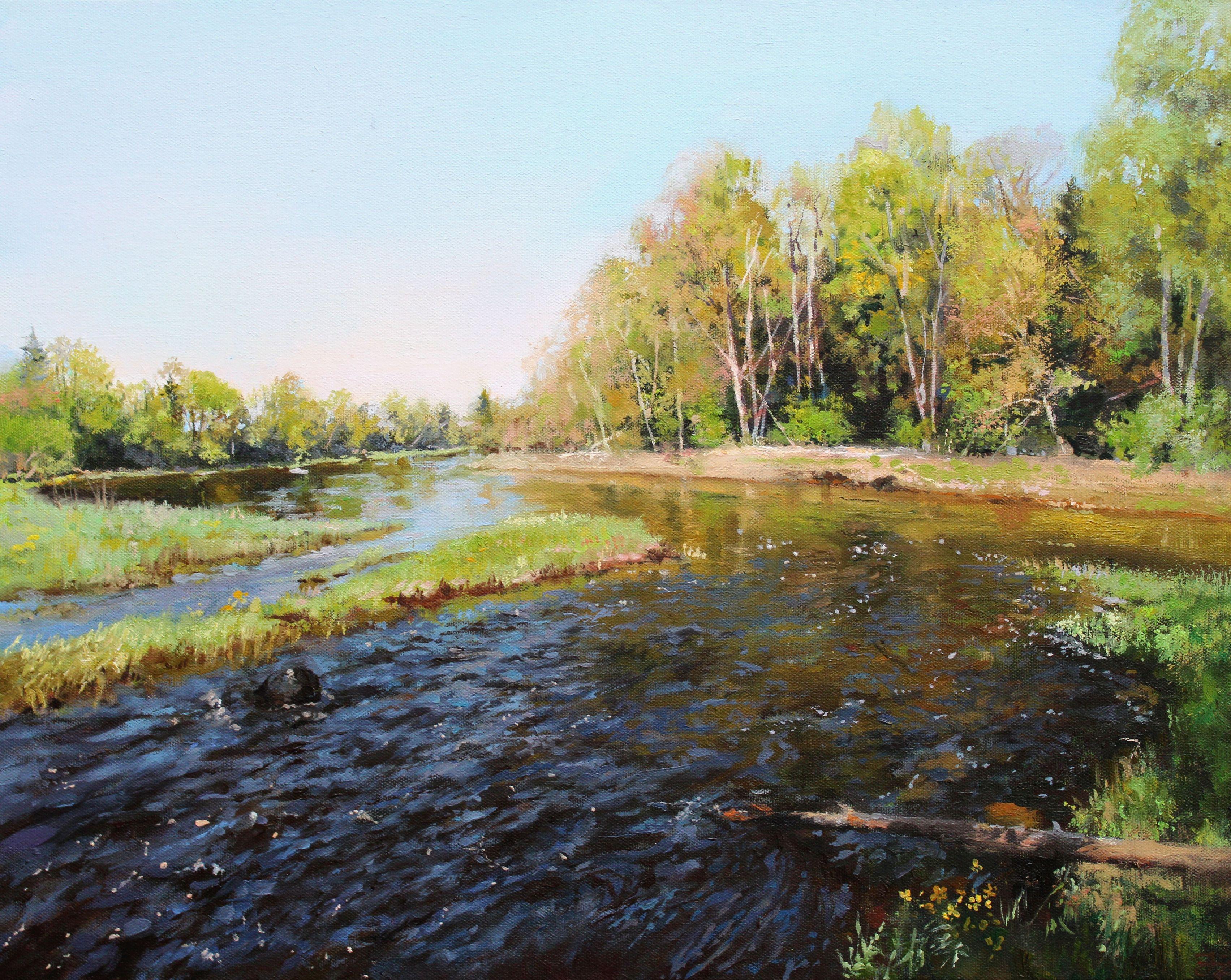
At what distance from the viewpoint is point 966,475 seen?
34.8 metres

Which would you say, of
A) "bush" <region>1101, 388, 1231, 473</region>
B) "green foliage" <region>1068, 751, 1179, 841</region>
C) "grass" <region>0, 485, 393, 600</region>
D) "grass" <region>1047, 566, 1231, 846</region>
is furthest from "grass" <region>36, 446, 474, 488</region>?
"bush" <region>1101, 388, 1231, 473</region>

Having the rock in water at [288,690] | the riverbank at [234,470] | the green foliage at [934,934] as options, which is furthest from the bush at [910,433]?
the riverbank at [234,470]

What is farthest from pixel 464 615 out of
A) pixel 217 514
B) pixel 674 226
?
pixel 674 226

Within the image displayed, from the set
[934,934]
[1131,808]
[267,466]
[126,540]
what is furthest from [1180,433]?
[267,466]

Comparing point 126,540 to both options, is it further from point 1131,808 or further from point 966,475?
point 966,475

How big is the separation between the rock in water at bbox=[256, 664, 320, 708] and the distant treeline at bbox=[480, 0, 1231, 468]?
93.7 feet

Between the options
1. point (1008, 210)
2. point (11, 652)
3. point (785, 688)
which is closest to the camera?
point (785, 688)

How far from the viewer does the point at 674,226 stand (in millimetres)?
53188

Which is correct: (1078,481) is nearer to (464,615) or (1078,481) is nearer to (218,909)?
(464,615)

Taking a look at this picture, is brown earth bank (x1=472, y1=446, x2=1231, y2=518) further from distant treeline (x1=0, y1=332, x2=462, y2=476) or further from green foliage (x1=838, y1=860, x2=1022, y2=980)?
distant treeline (x1=0, y1=332, x2=462, y2=476)

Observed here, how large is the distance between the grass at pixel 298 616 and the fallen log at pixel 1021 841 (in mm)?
9956

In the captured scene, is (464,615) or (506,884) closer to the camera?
(506,884)

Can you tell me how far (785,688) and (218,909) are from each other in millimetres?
7736

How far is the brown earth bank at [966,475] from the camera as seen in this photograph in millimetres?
25031
